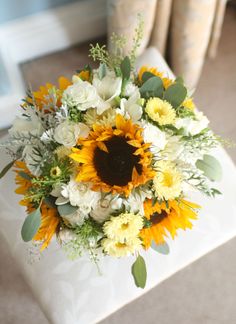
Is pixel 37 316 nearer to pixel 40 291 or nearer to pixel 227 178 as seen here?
pixel 40 291

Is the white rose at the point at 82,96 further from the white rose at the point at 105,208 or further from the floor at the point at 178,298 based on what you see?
the floor at the point at 178,298

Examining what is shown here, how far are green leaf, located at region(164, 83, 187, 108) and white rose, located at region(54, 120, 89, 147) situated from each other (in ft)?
0.56

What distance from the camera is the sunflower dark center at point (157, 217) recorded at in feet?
2.73

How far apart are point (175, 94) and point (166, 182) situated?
0.17 m

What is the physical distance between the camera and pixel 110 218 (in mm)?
759

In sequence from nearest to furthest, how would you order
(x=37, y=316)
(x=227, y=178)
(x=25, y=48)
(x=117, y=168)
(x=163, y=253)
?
(x=117, y=168)
(x=163, y=253)
(x=227, y=178)
(x=37, y=316)
(x=25, y=48)

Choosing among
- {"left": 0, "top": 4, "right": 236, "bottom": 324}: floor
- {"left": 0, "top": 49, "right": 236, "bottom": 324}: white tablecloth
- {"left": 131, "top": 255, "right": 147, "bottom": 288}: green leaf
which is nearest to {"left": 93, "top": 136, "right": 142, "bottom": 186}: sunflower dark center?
{"left": 131, "top": 255, "right": 147, "bottom": 288}: green leaf

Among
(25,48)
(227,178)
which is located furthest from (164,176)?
(25,48)

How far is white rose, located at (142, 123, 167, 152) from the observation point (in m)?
0.72

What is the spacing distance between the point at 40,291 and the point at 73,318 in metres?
0.10

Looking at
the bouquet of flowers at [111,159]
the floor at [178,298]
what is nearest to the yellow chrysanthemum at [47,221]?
the bouquet of flowers at [111,159]

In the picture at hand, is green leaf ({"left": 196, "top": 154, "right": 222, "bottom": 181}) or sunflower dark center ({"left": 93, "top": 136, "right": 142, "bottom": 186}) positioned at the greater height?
sunflower dark center ({"left": 93, "top": 136, "right": 142, "bottom": 186})

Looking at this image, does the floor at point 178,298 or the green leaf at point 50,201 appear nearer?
the green leaf at point 50,201

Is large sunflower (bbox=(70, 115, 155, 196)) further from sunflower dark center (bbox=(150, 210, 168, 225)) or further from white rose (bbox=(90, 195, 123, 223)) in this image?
sunflower dark center (bbox=(150, 210, 168, 225))
